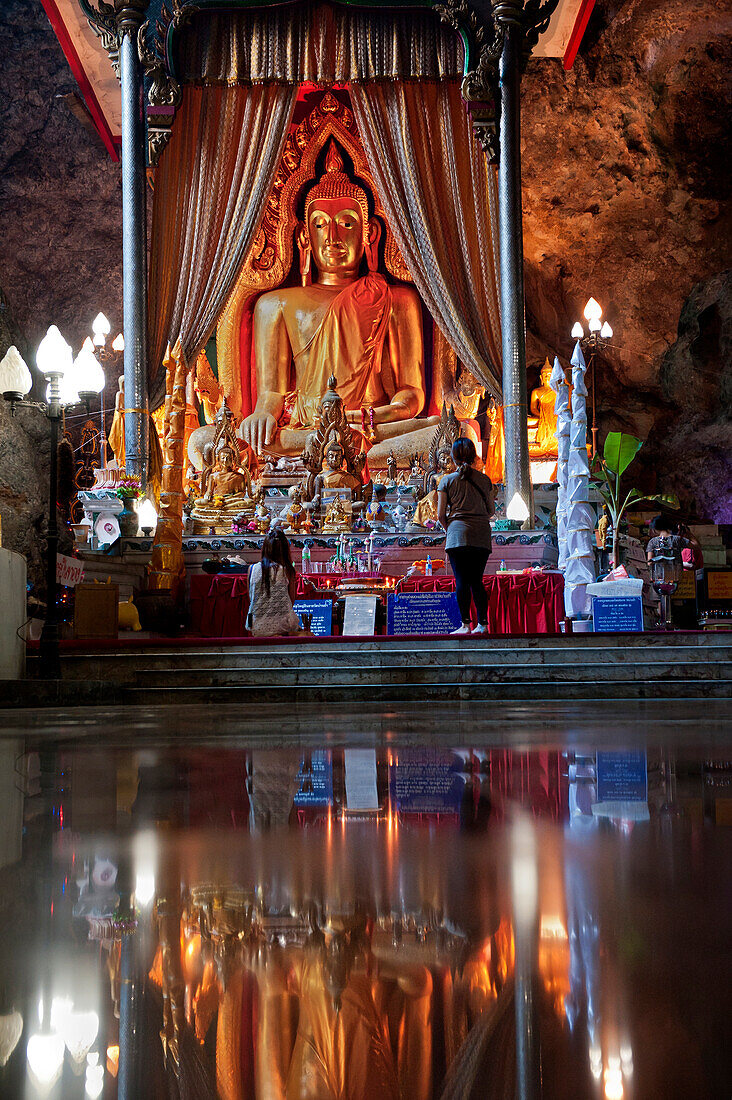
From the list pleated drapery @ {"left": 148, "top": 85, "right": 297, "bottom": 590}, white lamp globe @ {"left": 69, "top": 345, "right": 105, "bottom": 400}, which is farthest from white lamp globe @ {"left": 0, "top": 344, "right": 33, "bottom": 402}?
pleated drapery @ {"left": 148, "top": 85, "right": 297, "bottom": 590}

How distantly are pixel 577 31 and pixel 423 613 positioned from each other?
10.7 meters

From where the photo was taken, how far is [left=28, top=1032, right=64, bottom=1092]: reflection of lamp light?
718mm

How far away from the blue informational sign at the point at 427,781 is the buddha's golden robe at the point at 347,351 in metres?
12.2

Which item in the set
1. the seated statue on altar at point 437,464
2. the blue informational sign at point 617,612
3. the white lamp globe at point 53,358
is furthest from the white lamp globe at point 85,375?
the seated statue on altar at point 437,464

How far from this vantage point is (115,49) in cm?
1307

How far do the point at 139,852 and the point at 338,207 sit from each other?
14.9 meters

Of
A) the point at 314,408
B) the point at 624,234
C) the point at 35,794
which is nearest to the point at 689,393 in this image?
the point at 624,234

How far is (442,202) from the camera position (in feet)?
43.8

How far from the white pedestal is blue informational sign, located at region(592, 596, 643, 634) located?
13.5 ft

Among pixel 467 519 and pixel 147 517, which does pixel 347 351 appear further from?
pixel 467 519

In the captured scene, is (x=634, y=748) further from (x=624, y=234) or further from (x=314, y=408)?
(x=624, y=234)

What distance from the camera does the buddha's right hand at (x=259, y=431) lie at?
47.6 feet

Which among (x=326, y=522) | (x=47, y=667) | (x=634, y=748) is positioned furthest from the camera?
(x=326, y=522)

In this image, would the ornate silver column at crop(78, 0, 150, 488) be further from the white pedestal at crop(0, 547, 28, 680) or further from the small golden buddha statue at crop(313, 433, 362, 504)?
the white pedestal at crop(0, 547, 28, 680)
